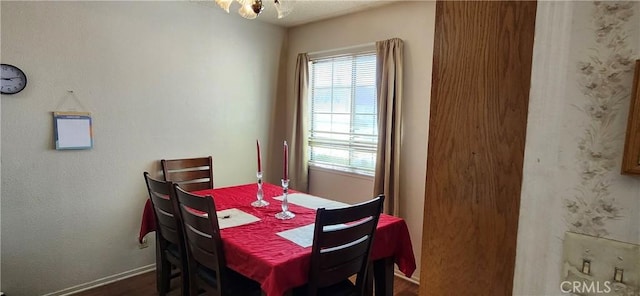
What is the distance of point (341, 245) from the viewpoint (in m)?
1.67

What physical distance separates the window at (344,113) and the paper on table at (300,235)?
1.46 meters

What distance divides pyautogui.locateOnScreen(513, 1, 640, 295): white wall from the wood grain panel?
2 centimetres

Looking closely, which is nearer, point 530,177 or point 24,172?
point 530,177

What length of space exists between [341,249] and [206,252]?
70 centimetres

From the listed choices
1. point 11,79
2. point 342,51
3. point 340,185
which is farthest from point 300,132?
point 11,79

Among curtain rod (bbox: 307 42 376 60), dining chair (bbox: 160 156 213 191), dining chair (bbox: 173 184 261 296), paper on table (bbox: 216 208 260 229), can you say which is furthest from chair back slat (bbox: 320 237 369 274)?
curtain rod (bbox: 307 42 376 60)

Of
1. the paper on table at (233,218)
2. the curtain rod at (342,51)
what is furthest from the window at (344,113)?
the paper on table at (233,218)

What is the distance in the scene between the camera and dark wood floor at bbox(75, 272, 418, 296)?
2680 millimetres

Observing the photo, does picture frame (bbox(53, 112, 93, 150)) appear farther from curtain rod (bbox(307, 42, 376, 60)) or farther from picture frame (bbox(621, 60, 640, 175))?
picture frame (bbox(621, 60, 640, 175))

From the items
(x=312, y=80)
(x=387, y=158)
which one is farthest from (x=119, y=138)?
(x=387, y=158)

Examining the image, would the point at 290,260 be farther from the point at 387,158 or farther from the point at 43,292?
the point at 43,292

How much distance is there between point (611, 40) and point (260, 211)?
2.02 metres

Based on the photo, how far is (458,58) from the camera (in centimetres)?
64

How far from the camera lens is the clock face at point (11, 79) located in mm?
2232
